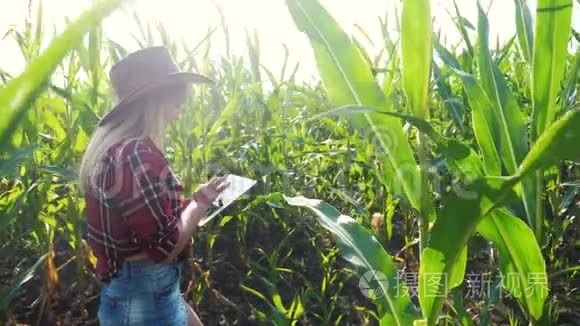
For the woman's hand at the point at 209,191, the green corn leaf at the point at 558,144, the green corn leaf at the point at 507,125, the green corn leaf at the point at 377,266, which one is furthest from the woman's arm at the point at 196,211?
the green corn leaf at the point at 558,144

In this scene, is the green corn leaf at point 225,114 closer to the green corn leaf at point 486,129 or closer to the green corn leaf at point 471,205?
the green corn leaf at point 486,129

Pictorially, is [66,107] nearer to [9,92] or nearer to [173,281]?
[173,281]

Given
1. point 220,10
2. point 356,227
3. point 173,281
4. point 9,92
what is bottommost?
point 173,281

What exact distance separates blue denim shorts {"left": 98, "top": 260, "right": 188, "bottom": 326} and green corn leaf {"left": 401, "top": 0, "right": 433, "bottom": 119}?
0.67 meters

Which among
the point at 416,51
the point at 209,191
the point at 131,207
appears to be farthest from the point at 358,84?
the point at 131,207

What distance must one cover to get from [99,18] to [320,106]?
2.35 meters

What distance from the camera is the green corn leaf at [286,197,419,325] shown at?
1.11 metres

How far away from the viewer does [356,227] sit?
1150 millimetres

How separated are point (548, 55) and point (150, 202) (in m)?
0.82

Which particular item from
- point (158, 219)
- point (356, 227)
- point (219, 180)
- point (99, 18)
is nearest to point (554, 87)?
point (356, 227)

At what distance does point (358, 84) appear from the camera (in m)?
1.08

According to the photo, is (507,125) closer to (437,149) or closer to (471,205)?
(437,149)

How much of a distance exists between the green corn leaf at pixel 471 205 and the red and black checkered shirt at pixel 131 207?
55cm

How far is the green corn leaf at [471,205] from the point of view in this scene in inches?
27.8
